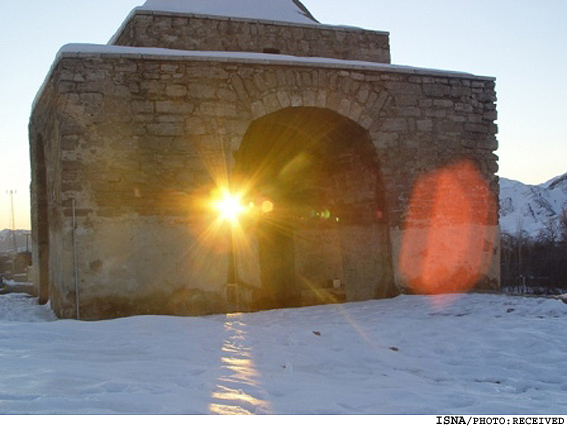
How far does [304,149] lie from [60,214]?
14.8ft

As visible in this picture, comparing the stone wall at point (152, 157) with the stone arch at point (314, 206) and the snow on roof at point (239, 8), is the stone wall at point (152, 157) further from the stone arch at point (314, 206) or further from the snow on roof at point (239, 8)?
the snow on roof at point (239, 8)

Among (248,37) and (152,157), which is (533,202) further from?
(152,157)

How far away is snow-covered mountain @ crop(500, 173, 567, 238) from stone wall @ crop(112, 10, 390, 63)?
76.8 metres

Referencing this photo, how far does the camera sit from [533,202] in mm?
90000

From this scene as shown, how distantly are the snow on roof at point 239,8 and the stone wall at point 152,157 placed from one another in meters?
2.94

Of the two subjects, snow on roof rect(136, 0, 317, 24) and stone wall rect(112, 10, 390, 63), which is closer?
stone wall rect(112, 10, 390, 63)

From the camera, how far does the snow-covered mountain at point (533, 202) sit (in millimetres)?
84438

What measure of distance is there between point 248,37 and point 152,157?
3.90 metres

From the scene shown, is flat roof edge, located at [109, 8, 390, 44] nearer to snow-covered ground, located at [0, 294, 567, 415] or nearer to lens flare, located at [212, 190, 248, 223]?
lens flare, located at [212, 190, 248, 223]

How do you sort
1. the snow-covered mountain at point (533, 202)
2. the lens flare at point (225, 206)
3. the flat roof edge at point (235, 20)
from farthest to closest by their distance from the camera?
the snow-covered mountain at point (533, 202) < the flat roof edge at point (235, 20) < the lens flare at point (225, 206)

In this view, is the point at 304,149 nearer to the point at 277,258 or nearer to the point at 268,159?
the point at 268,159

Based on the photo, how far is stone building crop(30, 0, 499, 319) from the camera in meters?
6.88

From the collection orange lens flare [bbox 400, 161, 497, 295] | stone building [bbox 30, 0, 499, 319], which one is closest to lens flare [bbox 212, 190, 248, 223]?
stone building [bbox 30, 0, 499, 319]

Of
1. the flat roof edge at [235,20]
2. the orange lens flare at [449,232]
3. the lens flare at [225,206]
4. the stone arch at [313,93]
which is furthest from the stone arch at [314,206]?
the flat roof edge at [235,20]
